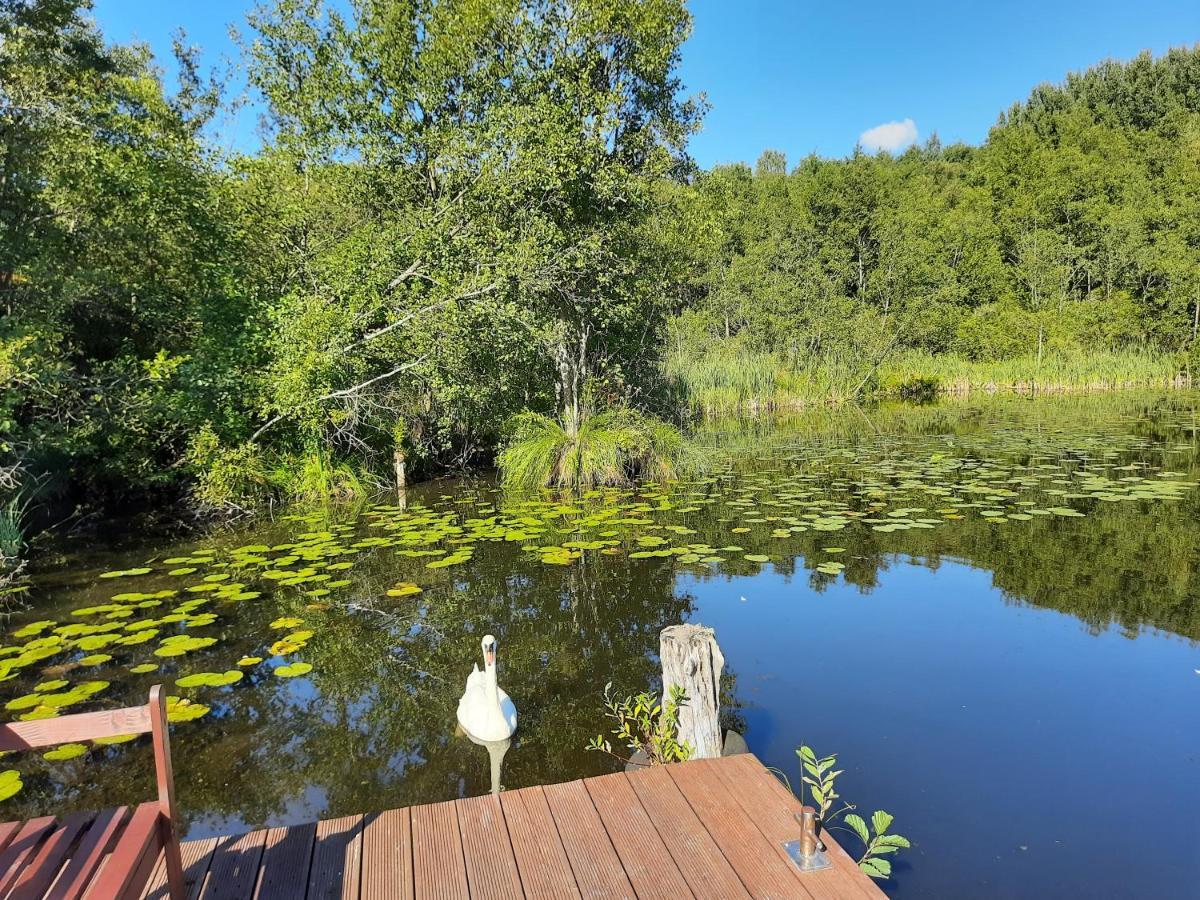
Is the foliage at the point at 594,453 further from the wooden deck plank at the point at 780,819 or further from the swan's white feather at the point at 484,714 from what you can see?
the wooden deck plank at the point at 780,819

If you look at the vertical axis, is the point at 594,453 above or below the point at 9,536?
above

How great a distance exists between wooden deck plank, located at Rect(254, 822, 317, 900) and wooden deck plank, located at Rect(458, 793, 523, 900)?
1.62 feet

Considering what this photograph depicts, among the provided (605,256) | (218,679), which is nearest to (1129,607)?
(218,679)

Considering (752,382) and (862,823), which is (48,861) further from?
(752,382)

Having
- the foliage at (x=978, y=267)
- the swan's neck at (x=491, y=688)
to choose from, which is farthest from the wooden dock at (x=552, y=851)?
the foliage at (x=978, y=267)

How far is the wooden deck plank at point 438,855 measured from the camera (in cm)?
205

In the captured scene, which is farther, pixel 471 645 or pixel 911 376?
pixel 911 376

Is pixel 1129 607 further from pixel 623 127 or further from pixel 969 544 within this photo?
pixel 623 127

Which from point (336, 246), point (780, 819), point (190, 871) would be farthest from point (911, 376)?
point (190, 871)

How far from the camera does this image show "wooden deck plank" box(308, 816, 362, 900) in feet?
6.68

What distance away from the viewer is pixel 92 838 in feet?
5.61

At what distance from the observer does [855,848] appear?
264cm

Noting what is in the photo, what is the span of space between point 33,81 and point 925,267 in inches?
1186

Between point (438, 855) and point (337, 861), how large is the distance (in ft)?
1.04
